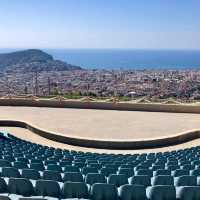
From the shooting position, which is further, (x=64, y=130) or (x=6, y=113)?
(x=6, y=113)

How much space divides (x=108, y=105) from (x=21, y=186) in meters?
23.9

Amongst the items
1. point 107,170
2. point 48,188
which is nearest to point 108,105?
point 107,170

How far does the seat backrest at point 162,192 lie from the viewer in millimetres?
7633

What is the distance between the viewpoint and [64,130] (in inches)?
990

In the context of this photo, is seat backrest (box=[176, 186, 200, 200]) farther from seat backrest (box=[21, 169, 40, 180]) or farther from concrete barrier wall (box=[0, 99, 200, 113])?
concrete barrier wall (box=[0, 99, 200, 113])

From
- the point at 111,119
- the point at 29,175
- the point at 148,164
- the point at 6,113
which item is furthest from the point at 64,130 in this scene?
the point at 29,175

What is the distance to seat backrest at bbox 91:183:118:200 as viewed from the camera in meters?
7.73

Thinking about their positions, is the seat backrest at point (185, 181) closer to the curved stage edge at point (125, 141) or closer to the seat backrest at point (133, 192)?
the seat backrest at point (133, 192)

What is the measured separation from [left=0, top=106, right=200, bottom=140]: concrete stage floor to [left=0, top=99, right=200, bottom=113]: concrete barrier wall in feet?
2.36

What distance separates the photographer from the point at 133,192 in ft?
25.2

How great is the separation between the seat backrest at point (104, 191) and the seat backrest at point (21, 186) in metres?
1.19

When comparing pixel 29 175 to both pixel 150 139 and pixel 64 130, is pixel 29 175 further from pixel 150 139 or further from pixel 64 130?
pixel 64 130

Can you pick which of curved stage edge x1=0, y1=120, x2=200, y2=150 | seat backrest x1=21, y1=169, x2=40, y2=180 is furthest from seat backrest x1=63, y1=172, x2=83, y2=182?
curved stage edge x1=0, y1=120, x2=200, y2=150

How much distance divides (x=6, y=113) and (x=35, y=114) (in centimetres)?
202
